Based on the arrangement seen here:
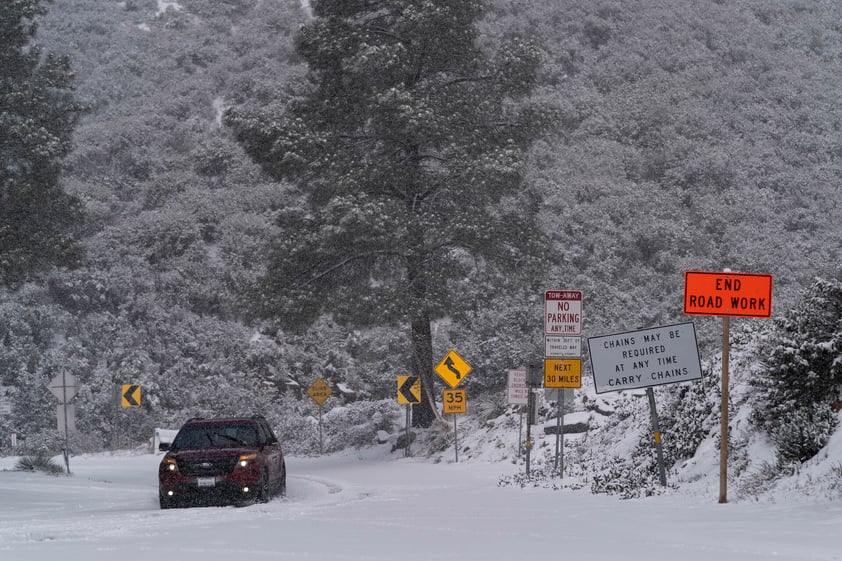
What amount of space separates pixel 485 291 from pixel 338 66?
1733 centimetres

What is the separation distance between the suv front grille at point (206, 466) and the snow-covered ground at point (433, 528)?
86 cm

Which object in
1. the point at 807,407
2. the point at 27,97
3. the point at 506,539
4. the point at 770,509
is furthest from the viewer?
the point at 27,97

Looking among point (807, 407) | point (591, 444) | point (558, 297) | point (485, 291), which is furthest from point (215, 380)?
point (807, 407)

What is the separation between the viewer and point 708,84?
2628 inches

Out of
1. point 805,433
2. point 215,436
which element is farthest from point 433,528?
point 215,436

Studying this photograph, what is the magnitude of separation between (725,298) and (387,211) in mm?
17224

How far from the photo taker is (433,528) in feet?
34.5

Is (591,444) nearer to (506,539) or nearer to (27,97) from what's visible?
(506,539)

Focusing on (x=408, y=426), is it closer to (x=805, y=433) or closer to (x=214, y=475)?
(x=214, y=475)

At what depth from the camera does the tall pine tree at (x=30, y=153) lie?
25984 millimetres

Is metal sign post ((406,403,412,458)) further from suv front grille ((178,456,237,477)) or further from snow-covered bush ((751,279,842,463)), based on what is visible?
snow-covered bush ((751,279,842,463))

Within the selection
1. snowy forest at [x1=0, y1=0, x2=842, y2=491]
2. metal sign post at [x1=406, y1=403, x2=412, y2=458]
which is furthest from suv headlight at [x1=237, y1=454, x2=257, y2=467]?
metal sign post at [x1=406, y1=403, x2=412, y2=458]

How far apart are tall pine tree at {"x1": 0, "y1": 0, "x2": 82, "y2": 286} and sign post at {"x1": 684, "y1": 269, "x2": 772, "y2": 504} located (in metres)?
18.3

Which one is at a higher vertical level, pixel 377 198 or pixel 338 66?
pixel 338 66
